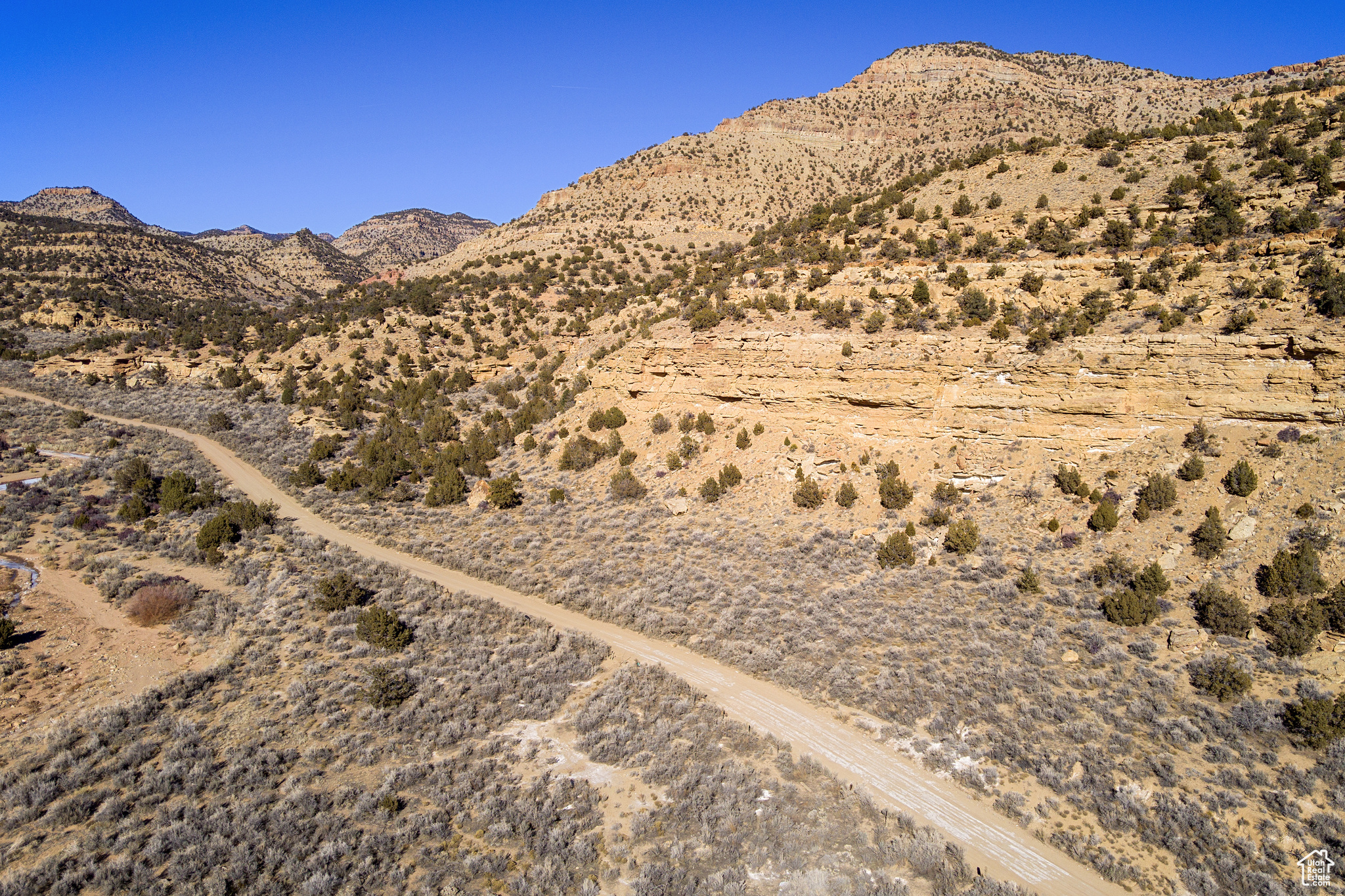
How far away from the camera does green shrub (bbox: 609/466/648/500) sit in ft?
78.2

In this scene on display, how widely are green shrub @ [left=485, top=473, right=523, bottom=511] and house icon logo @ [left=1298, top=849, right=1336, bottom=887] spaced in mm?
22939

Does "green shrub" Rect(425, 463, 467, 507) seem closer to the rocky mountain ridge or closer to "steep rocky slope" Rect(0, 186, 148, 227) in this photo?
the rocky mountain ridge

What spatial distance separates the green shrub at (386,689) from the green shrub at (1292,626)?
61.3ft

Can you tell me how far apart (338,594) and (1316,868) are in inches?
827

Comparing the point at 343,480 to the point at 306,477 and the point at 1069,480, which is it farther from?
the point at 1069,480

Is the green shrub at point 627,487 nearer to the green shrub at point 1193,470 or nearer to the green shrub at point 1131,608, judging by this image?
the green shrub at point 1131,608

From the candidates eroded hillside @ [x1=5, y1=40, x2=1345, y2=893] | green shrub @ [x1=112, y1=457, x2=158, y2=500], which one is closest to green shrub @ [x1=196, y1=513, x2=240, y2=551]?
eroded hillside @ [x1=5, y1=40, x2=1345, y2=893]

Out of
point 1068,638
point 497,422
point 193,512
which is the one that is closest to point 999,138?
point 497,422

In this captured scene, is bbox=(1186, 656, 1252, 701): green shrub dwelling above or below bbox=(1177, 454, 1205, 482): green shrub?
below

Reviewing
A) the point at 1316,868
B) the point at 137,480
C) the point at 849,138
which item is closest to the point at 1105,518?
the point at 1316,868

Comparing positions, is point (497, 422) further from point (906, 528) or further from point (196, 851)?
point (196, 851)

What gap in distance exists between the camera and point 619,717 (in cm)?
1292

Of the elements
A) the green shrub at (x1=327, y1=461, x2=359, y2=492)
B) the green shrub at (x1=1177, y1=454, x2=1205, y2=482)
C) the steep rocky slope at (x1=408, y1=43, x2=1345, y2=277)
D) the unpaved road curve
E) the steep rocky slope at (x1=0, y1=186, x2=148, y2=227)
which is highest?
the steep rocky slope at (x1=0, y1=186, x2=148, y2=227)

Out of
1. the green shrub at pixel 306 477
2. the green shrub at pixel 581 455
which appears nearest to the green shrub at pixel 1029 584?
the green shrub at pixel 581 455
